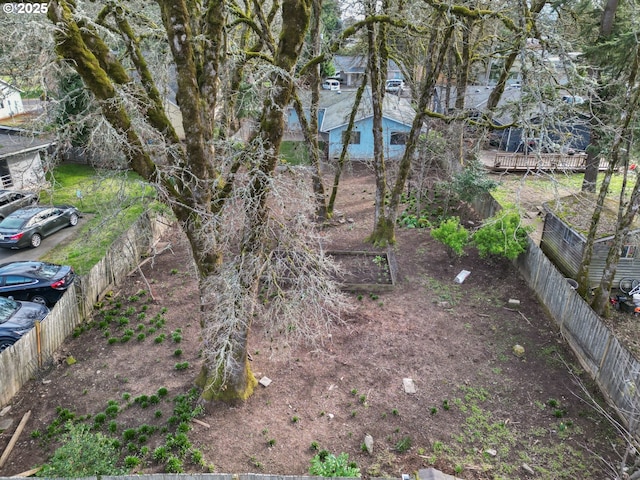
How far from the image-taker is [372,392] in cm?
859

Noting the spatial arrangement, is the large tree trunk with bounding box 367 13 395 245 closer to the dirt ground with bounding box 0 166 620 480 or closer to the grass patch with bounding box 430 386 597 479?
the dirt ground with bounding box 0 166 620 480

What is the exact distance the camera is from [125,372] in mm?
9312

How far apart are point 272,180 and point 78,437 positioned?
4.72m

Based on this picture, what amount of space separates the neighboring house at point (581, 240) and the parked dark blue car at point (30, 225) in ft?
52.2

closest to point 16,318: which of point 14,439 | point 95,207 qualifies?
point 14,439

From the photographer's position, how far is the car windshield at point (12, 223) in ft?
48.5

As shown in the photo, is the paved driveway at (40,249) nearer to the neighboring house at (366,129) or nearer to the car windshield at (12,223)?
the car windshield at (12,223)

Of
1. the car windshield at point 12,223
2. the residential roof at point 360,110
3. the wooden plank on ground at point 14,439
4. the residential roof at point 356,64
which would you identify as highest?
the residential roof at point 356,64

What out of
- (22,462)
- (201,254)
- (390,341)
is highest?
(201,254)

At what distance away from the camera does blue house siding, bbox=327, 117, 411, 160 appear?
928 inches

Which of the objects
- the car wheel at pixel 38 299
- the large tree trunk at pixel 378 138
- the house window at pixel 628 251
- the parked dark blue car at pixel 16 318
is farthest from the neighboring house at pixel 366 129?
the parked dark blue car at pixel 16 318

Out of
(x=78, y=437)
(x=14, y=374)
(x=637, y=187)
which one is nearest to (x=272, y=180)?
(x=78, y=437)

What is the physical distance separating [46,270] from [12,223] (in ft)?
14.4

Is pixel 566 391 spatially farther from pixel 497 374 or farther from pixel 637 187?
pixel 637 187
